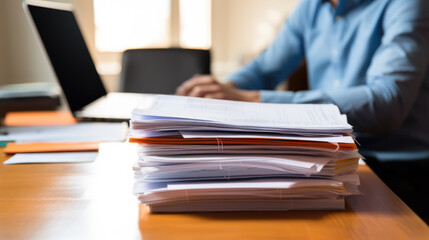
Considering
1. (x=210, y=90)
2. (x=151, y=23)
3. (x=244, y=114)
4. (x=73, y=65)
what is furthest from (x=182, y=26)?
(x=244, y=114)

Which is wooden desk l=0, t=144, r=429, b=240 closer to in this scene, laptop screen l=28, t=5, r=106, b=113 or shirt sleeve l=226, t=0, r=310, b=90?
laptop screen l=28, t=5, r=106, b=113

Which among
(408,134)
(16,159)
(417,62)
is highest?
(417,62)

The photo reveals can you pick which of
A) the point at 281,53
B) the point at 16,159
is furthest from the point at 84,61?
the point at 281,53

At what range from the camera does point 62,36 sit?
1122mm

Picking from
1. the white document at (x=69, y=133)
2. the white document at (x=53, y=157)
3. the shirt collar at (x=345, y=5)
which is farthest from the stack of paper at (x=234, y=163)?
the shirt collar at (x=345, y=5)

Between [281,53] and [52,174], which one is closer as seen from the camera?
[52,174]

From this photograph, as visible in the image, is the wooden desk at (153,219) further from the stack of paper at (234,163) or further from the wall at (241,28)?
the wall at (241,28)

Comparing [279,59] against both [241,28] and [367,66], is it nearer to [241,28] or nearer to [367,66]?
[367,66]

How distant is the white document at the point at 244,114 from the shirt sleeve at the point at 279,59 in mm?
904

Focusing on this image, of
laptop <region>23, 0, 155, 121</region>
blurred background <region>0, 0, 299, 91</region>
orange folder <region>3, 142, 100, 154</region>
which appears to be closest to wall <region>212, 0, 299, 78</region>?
blurred background <region>0, 0, 299, 91</region>

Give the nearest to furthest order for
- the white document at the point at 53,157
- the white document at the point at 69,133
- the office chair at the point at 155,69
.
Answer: the white document at the point at 53,157 → the white document at the point at 69,133 → the office chair at the point at 155,69

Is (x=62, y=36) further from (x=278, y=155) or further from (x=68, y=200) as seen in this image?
(x=278, y=155)

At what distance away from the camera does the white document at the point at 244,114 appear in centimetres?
54

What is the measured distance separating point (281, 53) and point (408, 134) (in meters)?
0.60
